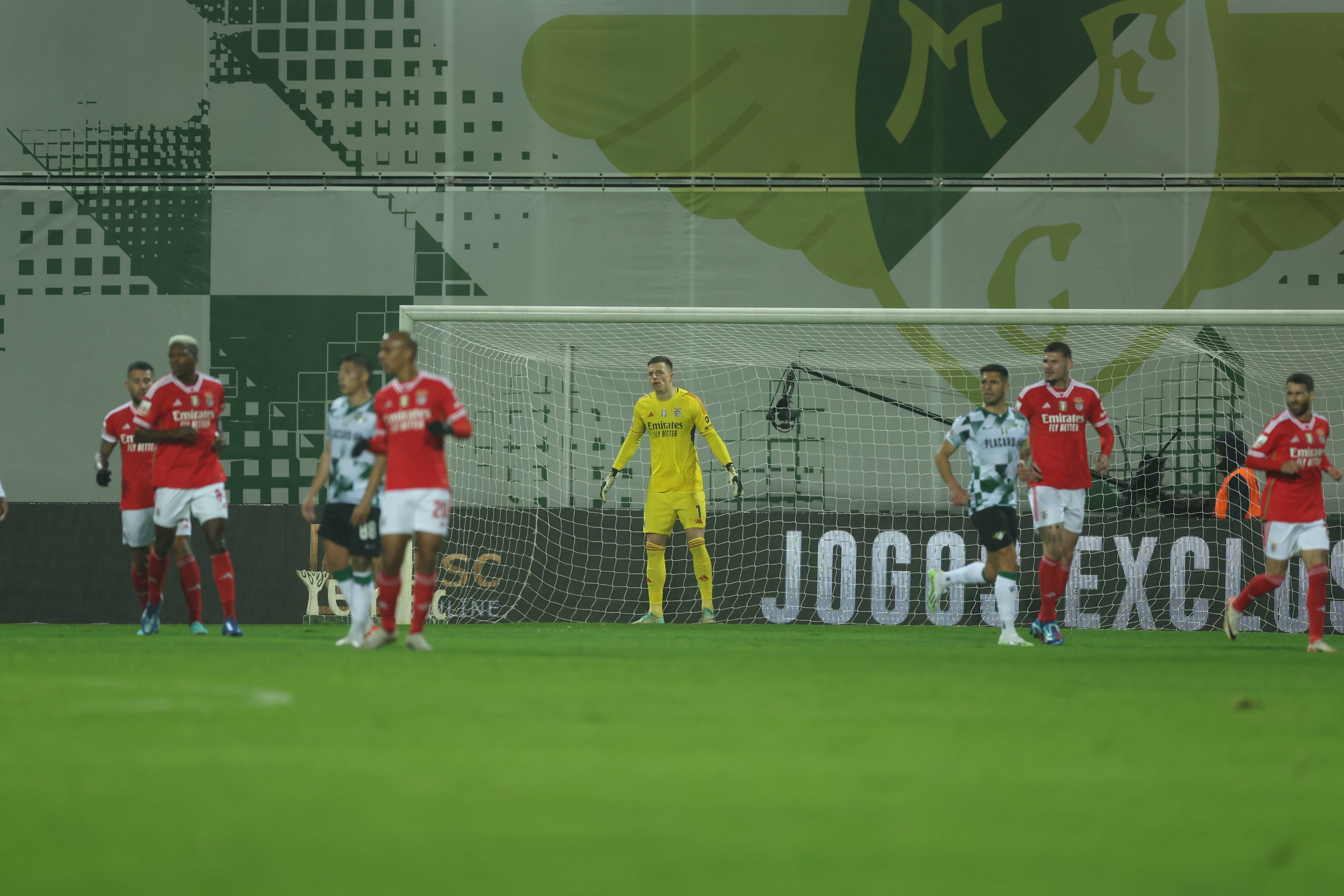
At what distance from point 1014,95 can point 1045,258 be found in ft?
6.04

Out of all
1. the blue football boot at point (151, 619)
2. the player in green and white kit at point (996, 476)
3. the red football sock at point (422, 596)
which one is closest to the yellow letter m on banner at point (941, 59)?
the player in green and white kit at point (996, 476)

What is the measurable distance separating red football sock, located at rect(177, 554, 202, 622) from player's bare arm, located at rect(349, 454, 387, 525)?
2700 mm

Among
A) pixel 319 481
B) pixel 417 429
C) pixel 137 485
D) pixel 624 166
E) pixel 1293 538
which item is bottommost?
pixel 1293 538

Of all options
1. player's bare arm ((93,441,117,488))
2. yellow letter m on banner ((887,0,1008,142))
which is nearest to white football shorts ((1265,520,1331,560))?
yellow letter m on banner ((887,0,1008,142))

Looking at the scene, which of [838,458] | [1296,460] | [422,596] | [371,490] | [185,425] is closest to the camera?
[422,596]

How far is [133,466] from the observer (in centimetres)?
1078

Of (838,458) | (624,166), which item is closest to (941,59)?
(624,166)

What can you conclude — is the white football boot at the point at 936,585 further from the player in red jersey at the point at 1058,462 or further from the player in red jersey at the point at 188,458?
the player in red jersey at the point at 188,458

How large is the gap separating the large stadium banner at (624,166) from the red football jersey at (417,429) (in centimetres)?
772

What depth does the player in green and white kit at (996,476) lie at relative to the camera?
31.3 feet

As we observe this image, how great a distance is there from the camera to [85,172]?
1562 centimetres

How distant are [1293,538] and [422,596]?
5885mm

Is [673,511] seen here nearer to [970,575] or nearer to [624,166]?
[970,575]

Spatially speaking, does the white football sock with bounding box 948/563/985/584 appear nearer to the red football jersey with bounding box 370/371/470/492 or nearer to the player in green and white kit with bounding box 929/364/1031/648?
the player in green and white kit with bounding box 929/364/1031/648
